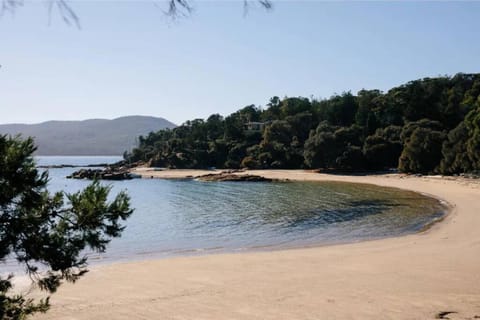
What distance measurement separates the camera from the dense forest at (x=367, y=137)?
58781 mm

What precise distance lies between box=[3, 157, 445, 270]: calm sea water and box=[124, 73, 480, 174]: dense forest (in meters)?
17.5

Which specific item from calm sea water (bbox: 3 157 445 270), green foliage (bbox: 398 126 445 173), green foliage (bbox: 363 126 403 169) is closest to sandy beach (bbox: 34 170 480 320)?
calm sea water (bbox: 3 157 445 270)

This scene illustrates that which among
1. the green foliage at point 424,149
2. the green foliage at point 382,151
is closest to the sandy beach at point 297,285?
the green foliage at point 424,149

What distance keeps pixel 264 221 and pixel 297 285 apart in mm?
16431

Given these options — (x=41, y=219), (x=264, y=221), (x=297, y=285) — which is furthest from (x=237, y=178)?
(x=41, y=219)

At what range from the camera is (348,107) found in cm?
9569

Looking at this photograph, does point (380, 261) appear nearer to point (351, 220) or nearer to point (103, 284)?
point (103, 284)

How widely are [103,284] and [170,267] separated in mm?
2964

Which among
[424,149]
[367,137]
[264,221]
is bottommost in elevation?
[264,221]

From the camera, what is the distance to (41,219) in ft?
17.3

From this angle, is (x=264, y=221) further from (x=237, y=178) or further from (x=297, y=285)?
(x=237, y=178)

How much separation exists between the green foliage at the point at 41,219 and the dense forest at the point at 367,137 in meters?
46.4

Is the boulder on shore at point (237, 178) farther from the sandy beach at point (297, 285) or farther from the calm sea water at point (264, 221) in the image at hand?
the sandy beach at point (297, 285)

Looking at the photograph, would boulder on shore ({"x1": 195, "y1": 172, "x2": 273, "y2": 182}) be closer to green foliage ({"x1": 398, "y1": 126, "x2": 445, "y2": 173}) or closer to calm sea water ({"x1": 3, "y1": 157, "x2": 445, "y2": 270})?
green foliage ({"x1": 398, "y1": 126, "x2": 445, "y2": 173})
